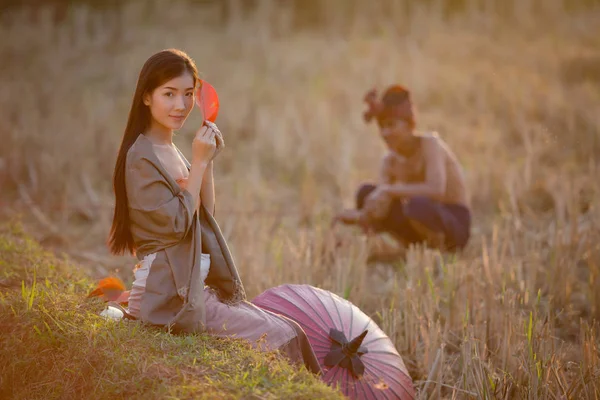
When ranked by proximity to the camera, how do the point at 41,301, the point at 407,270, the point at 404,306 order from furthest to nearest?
the point at 407,270 < the point at 404,306 < the point at 41,301

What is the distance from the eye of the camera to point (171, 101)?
10.6 ft

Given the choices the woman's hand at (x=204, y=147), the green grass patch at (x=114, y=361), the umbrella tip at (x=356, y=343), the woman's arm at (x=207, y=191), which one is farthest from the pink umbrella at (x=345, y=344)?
the woman's hand at (x=204, y=147)

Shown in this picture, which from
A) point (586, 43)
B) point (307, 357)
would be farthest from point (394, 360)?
point (586, 43)

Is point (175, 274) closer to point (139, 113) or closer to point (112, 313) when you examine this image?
point (112, 313)

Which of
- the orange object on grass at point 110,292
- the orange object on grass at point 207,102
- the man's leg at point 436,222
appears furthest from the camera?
the man's leg at point 436,222

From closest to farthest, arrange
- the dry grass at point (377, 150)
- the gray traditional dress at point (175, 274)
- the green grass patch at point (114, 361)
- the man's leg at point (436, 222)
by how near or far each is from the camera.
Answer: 1. the green grass patch at point (114, 361)
2. the gray traditional dress at point (175, 274)
3. the dry grass at point (377, 150)
4. the man's leg at point (436, 222)

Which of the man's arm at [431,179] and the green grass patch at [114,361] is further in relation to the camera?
the man's arm at [431,179]

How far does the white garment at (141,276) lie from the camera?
318cm

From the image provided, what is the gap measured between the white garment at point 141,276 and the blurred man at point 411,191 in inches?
107

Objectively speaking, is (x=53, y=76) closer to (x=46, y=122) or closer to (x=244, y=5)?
(x=46, y=122)

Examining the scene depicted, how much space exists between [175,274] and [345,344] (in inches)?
32.3

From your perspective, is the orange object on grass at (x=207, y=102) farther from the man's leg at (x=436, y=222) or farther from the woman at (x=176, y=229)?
the man's leg at (x=436, y=222)

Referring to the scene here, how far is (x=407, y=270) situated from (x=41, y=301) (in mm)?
2584

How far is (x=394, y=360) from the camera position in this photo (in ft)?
11.3
